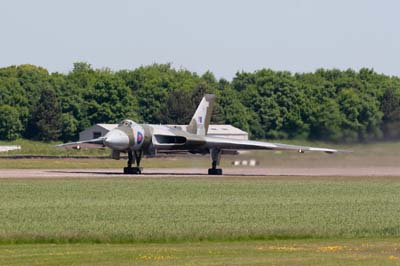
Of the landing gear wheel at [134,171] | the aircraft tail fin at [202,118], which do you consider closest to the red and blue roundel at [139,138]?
the landing gear wheel at [134,171]

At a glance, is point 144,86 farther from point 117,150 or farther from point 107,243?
point 107,243

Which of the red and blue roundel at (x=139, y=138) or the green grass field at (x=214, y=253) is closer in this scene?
the green grass field at (x=214, y=253)

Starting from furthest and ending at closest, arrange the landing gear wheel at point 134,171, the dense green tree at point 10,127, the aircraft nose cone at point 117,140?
the dense green tree at point 10,127 < the landing gear wheel at point 134,171 < the aircraft nose cone at point 117,140

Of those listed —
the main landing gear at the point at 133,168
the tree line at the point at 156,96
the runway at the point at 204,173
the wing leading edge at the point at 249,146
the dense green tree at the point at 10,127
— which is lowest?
the runway at the point at 204,173

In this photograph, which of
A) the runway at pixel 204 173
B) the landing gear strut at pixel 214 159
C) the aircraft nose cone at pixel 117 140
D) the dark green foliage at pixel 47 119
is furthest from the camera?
the dark green foliage at pixel 47 119

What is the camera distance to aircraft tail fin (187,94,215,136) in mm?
66188

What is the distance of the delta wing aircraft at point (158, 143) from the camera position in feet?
195

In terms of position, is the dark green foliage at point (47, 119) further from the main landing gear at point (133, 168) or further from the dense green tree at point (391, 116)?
the dense green tree at point (391, 116)

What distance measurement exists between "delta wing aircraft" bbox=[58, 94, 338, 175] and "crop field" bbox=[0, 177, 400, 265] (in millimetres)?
12681

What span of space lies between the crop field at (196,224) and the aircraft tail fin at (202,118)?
747 inches

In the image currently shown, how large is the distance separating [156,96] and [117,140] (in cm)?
7103

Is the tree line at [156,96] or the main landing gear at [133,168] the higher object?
the tree line at [156,96]

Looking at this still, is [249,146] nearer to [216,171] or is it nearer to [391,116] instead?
[216,171]

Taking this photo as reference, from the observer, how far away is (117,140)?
59125 millimetres
